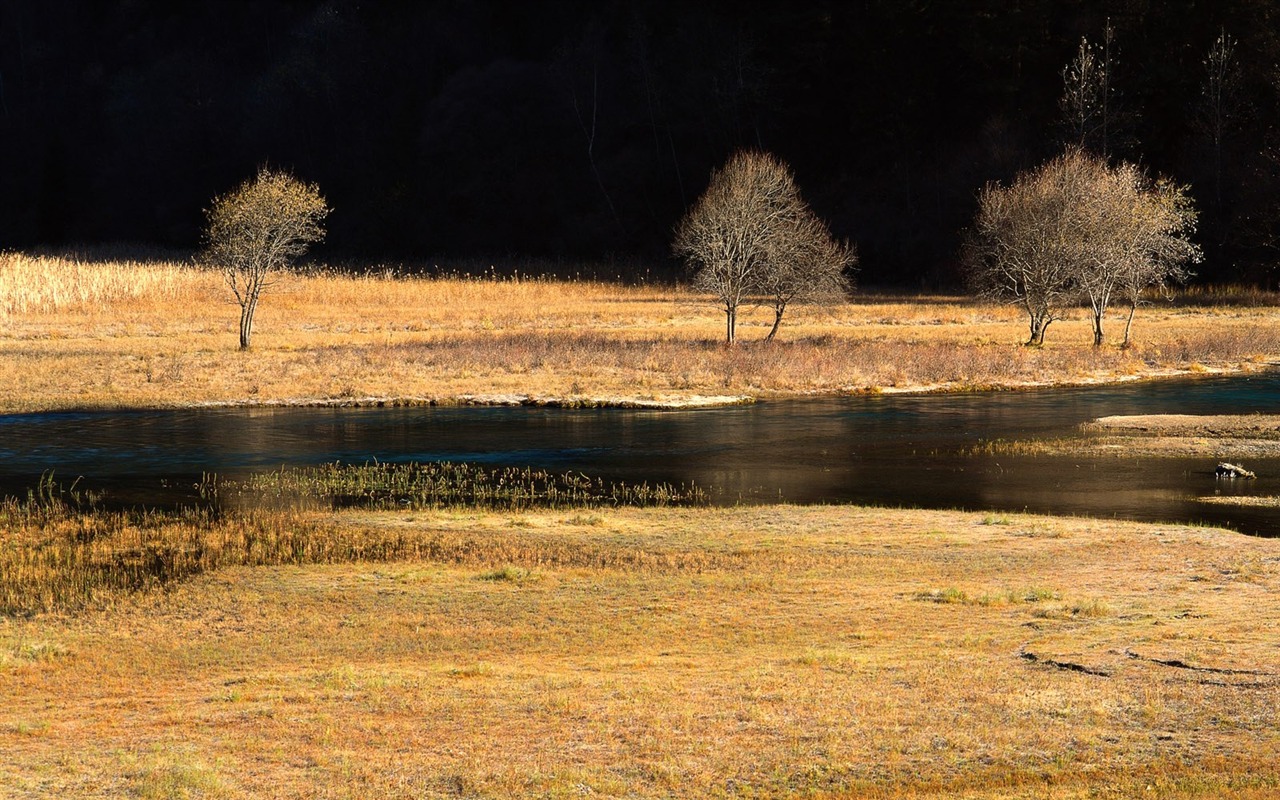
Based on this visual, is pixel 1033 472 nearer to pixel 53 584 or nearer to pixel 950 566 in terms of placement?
pixel 950 566

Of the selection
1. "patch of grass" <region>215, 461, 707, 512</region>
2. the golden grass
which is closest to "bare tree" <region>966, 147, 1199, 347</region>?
"patch of grass" <region>215, 461, 707, 512</region>

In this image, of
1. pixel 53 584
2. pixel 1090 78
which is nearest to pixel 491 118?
pixel 1090 78

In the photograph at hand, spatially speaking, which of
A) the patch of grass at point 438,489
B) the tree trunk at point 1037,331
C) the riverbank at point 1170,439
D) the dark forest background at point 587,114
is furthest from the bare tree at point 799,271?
the dark forest background at point 587,114

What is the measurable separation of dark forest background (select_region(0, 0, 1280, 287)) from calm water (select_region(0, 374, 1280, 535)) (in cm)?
4663

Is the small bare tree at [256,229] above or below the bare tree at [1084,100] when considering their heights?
below

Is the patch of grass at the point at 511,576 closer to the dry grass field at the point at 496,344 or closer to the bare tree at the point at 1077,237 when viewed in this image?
the dry grass field at the point at 496,344

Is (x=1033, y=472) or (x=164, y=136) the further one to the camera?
(x=164, y=136)

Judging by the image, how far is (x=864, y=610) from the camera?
17703 mm

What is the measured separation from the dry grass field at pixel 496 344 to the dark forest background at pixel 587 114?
57.4ft

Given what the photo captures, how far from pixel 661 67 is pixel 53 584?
355 ft

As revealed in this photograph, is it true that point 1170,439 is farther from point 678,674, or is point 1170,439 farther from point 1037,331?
point 678,674

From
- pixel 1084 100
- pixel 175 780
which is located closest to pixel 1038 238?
pixel 1084 100

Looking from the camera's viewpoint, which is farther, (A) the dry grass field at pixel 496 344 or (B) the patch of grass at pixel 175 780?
(A) the dry grass field at pixel 496 344

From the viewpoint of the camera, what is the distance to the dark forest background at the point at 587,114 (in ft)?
308
